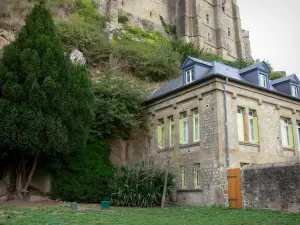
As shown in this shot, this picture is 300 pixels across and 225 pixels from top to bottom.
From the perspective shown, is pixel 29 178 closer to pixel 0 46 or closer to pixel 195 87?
pixel 195 87

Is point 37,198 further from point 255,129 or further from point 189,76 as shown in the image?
point 255,129

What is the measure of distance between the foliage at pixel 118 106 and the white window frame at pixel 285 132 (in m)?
8.45

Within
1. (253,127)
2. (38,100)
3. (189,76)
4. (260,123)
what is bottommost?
(253,127)

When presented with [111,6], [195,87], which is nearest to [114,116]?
[195,87]

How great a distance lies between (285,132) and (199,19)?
116ft

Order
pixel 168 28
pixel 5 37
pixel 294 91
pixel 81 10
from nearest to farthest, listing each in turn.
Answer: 1. pixel 294 91
2. pixel 5 37
3. pixel 81 10
4. pixel 168 28

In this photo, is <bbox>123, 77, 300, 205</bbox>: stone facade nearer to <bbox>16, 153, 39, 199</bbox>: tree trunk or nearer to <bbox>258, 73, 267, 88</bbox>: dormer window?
<bbox>258, 73, 267, 88</bbox>: dormer window

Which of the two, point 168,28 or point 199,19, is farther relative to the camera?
point 199,19

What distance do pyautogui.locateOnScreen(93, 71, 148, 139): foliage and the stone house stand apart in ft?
3.07

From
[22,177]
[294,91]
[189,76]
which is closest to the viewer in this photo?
[22,177]

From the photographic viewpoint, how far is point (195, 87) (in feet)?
60.9

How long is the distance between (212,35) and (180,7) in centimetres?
673

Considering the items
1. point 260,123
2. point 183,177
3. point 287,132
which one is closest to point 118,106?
point 183,177

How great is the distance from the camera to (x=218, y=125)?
16953 mm
